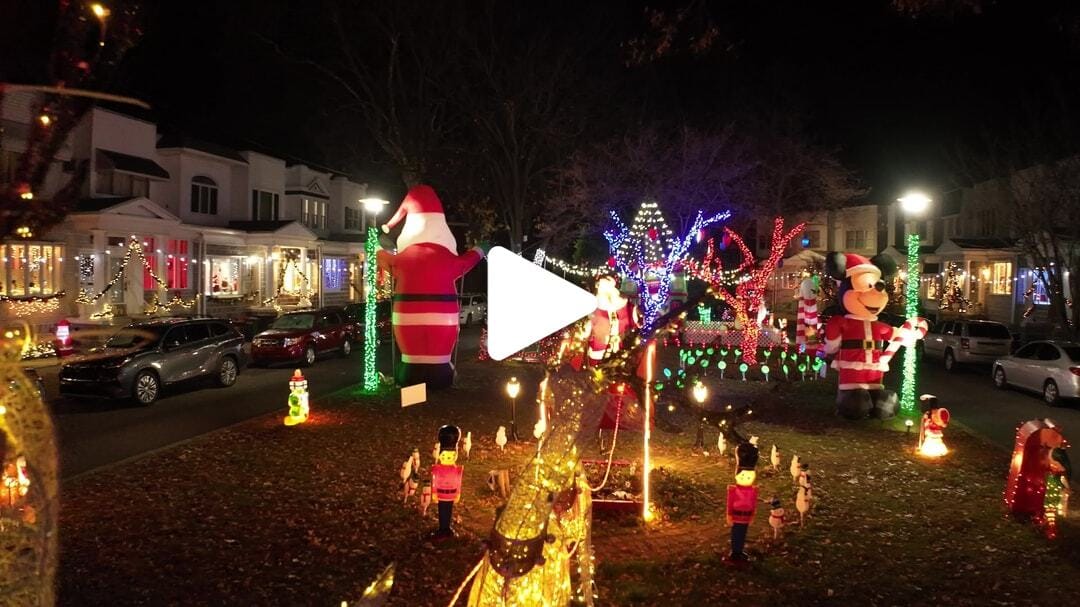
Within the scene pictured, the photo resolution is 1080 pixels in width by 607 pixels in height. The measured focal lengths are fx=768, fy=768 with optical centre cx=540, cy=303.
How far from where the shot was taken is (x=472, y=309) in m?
36.7

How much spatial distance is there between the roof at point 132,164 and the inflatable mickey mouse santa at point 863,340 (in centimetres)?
2433

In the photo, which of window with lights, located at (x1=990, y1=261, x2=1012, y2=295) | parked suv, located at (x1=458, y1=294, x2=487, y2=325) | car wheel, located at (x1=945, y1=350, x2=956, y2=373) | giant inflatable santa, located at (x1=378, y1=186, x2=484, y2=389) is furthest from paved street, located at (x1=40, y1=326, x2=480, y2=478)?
window with lights, located at (x1=990, y1=261, x2=1012, y2=295)

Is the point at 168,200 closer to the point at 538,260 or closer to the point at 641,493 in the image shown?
the point at 538,260

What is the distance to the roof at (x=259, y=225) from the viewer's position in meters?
33.7

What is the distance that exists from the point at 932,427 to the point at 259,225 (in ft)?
97.7

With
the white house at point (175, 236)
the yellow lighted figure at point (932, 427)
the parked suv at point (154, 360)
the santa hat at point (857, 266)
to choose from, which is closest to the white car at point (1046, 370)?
the santa hat at point (857, 266)

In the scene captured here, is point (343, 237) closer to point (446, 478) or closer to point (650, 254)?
point (650, 254)

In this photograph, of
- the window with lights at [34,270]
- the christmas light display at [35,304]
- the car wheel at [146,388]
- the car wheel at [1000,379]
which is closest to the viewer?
the car wheel at [146,388]

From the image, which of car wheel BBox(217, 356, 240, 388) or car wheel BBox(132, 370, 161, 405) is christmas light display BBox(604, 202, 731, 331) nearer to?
car wheel BBox(217, 356, 240, 388)

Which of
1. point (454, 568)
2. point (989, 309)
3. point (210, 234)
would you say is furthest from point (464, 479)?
point (989, 309)

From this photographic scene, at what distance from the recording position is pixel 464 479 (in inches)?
373

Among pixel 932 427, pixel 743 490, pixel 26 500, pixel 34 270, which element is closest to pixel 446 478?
pixel 743 490

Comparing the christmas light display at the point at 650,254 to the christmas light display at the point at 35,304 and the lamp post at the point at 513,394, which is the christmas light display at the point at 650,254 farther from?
the christmas light display at the point at 35,304

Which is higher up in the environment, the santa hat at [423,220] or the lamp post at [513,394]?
the santa hat at [423,220]
